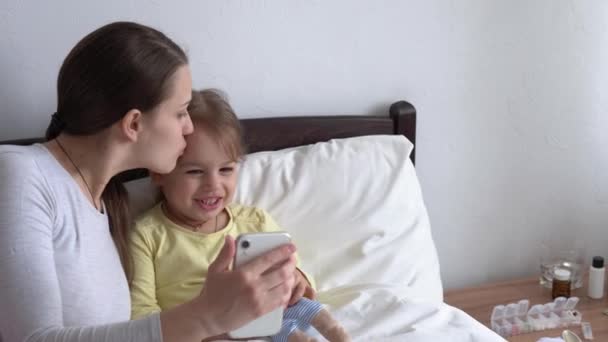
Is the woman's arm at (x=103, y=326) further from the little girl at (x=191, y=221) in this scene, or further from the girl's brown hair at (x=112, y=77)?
the little girl at (x=191, y=221)

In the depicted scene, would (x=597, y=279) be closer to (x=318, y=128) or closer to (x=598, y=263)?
(x=598, y=263)

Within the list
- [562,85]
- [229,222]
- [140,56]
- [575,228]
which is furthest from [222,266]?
[575,228]

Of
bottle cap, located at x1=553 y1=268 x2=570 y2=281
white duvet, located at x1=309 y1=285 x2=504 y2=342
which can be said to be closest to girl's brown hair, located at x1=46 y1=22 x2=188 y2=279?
white duvet, located at x1=309 y1=285 x2=504 y2=342

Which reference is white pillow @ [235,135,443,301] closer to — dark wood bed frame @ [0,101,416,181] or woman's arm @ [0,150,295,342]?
dark wood bed frame @ [0,101,416,181]

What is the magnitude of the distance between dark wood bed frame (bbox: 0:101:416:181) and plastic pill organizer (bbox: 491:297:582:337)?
469mm

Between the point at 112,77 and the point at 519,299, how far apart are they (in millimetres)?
1218

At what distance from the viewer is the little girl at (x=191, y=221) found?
1258 millimetres

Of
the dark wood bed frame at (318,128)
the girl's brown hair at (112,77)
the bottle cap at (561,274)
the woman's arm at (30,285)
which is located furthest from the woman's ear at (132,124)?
the bottle cap at (561,274)

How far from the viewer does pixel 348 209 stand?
1459 mm

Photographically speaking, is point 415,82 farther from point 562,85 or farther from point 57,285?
point 57,285

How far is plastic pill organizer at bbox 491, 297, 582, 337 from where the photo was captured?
1.57 meters

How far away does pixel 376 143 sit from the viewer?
5.08 ft

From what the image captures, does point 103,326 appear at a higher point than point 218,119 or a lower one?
lower

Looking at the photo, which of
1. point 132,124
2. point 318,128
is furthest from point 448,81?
point 132,124
